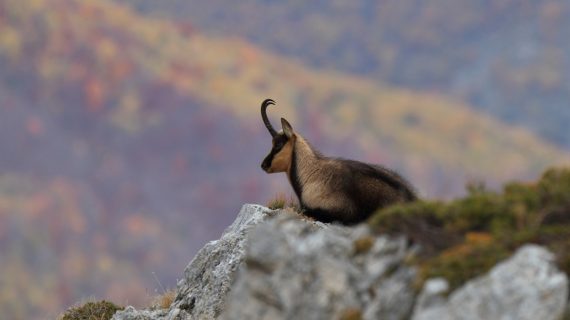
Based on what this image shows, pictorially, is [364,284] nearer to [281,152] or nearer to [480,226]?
[480,226]

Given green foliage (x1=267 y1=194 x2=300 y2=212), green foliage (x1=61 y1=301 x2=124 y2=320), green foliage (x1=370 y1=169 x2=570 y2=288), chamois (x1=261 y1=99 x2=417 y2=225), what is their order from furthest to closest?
1. green foliage (x1=267 y1=194 x2=300 y2=212)
2. green foliage (x1=61 y1=301 x2=124 y2=320)
3. chamois (x1=261 y1=99 x2=417 y2=225)
4. green foliage (x1=370 y1=169 x2=570 y2=288)

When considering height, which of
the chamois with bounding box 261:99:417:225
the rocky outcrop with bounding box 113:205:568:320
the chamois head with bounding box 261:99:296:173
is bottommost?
the rocky outcrop with bounding box 113:205:568:320

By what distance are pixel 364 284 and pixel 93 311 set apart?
10112 mm

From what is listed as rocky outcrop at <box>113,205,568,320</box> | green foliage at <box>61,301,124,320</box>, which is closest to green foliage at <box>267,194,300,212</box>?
green foliage at <box>61,301,124,320</box>

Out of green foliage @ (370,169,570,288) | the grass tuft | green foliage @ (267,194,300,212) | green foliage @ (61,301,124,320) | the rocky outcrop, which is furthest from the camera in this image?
green foliage @ (267,194,300,212)

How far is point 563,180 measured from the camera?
11.5 metres

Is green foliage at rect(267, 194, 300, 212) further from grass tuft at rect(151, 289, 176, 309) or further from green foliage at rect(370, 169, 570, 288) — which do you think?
green foliage at rect(370, 169, 570, 288)

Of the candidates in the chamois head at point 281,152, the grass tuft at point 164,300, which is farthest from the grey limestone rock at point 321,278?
the chamois head at point 281,152

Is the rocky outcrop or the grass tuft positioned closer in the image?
the rocky outcrop

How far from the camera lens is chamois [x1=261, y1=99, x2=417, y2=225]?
652 inches

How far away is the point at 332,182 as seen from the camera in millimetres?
17469

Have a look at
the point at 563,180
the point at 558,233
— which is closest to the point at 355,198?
the point at 563,180

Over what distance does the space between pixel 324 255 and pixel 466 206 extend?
1865 mm

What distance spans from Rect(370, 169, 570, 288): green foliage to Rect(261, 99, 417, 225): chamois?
16.8 feet
